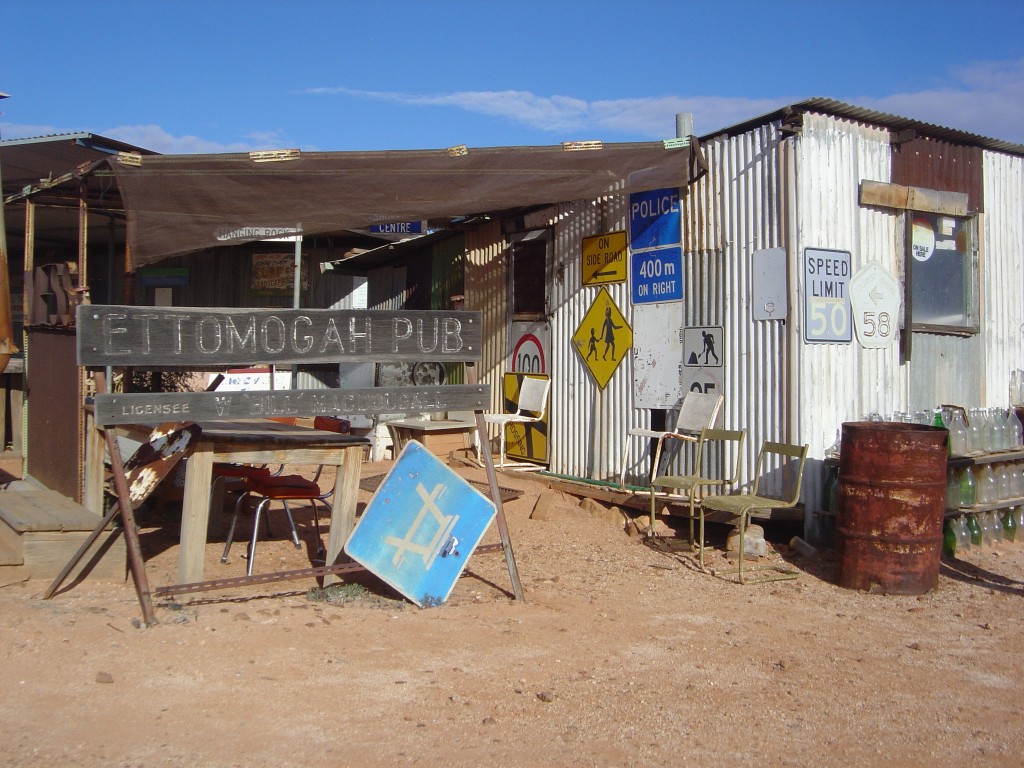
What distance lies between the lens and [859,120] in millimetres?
8273

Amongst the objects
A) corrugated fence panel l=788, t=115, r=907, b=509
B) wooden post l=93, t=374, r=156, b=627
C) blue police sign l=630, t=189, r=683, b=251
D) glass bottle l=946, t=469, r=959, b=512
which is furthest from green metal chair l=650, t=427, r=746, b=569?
wooden post l=93, t=374, r=156, b=627

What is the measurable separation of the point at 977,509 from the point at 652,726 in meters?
5.25

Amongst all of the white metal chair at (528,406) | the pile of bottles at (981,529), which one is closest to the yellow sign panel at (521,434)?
the white metal chair at (528,406)

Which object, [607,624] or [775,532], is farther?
[775,532]

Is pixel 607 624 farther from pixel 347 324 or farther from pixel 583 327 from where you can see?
pixel 583 327

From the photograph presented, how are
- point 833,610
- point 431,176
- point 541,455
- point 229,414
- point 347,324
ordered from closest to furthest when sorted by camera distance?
point 229,414 → point 347,324 → point 833,610 → point 431,176 → point 541,455

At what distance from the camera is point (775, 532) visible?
827 cm

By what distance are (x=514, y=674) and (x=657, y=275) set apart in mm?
5229

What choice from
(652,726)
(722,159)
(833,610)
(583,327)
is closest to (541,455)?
(583,327)

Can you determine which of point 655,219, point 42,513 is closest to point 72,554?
point 42,513

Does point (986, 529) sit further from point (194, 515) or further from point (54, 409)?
point (54, 409)

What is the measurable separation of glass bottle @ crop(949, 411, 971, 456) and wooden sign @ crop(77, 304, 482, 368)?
4607mm

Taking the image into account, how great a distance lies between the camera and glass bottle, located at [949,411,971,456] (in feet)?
26.8

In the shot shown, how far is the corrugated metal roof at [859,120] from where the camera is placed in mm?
7793
